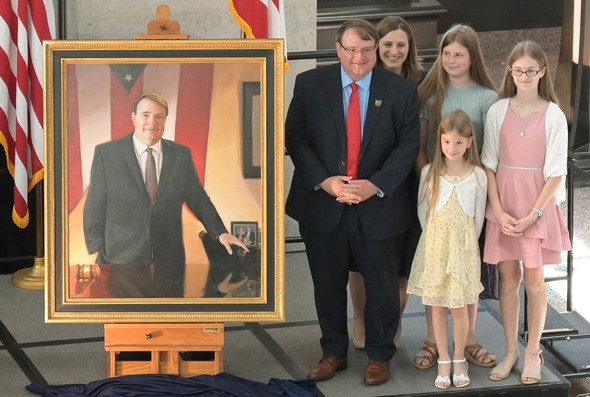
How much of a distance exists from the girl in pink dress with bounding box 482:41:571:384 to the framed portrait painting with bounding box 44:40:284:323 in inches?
39.2

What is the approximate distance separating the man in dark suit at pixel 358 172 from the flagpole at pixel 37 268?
193cm

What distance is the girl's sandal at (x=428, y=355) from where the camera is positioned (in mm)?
5777

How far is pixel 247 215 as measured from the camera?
5.40 metres

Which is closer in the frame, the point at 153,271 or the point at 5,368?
the point at 153,271

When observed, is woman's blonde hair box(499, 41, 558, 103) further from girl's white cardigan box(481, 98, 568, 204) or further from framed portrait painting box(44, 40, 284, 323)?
framed portrait painting box(44, 40, 284, 323)

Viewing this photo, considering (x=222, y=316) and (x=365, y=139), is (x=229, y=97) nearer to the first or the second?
(x=365, y=139)

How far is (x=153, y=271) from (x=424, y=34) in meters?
5.54

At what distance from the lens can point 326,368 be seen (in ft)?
18.5

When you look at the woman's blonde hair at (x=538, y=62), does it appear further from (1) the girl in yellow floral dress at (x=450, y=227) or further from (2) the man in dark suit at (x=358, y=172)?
(2) the man in dark suit at (x=358, y=172)

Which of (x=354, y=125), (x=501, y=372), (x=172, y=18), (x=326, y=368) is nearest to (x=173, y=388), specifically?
(x=326, y=368)

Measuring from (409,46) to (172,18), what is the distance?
193 centimetres

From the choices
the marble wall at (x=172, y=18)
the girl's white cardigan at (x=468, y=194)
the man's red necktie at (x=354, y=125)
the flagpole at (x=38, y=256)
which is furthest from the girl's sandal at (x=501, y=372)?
the flagpole at (x=38, y=256)

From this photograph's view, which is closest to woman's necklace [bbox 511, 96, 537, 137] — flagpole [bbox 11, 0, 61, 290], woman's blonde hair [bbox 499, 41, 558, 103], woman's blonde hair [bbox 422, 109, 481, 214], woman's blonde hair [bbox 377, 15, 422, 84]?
woman's blonde hair [bbox 499, 41, 558, 103]

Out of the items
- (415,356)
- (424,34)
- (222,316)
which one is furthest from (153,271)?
(424,34)
